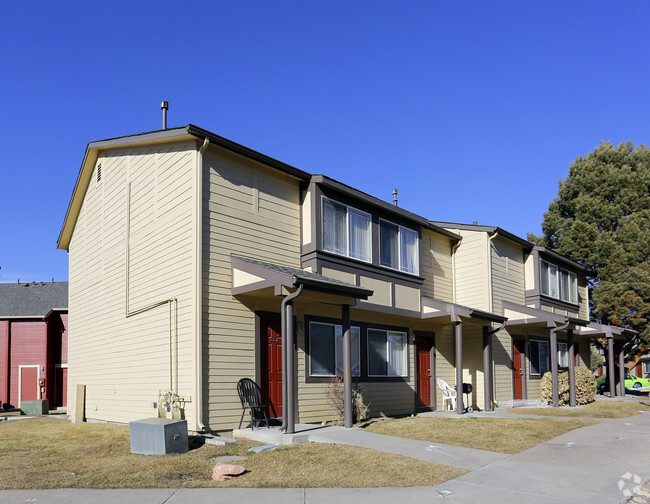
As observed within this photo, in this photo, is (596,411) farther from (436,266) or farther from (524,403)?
(436,266)

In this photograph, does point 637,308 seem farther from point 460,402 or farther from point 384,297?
point 384,297

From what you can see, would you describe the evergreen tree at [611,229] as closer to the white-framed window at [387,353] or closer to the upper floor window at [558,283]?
the upper floor window at [558,283]

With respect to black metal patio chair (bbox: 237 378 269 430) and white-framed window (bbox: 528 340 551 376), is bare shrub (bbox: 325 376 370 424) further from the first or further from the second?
white-framed window (bbox: 528 340 551 376)

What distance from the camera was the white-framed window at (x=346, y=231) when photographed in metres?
14.9

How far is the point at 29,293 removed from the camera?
30891 mm

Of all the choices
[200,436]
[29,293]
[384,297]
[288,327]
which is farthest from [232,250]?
[29,293]

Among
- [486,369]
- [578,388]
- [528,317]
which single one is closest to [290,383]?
[486,369]

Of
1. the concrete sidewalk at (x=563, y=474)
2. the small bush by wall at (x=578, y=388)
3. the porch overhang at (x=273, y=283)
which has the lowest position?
the small bush by wall at (x=578, y=388)

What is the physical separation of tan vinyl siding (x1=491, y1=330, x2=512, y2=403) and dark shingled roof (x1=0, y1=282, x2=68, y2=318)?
17958 mm

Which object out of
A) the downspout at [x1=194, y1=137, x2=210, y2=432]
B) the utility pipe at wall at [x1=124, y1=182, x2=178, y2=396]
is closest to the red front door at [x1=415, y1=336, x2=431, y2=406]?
the utility pipe at wall at [x1=124, y1=182, x2=178, y2=396]

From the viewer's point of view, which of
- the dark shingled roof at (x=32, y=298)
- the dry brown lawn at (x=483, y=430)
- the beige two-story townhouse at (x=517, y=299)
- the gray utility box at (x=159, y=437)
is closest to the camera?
the gray utility box at (x=159, y=437)

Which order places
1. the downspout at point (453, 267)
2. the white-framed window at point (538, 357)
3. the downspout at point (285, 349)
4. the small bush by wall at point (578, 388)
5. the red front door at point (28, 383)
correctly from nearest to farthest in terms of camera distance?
1. the downspout at point (285, 349)
2. the downspout at point (453, 267)
3. the small bush by wall at point (578, 388)
4. the white-framed window at point (538, 357)
5. the red front door at point (28, 383)

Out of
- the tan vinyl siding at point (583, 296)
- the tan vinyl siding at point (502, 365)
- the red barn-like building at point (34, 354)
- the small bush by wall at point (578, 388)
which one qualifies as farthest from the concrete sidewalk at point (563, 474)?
the red barn-like building at point (34, 354)

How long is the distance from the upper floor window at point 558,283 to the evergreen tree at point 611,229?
13.4 feet
